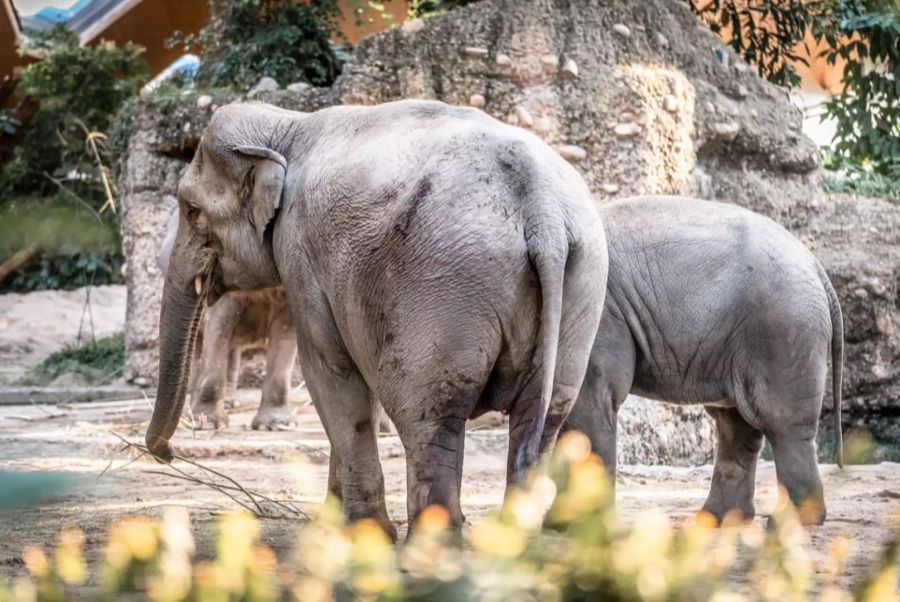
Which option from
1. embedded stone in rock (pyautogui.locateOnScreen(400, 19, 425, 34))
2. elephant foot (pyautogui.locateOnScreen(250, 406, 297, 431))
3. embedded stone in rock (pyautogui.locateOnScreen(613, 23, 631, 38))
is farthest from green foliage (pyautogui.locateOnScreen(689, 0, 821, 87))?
elephant foot (pyautogui.locateOnScreen(250, 406, 297, 431))

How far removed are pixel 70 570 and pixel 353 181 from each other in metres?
2.93

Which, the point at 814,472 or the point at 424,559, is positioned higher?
the point at 424,559

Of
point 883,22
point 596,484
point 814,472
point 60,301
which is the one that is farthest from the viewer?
point 60,301

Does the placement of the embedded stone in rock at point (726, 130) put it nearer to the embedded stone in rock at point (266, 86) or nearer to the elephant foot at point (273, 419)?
the embedded stone in rock at point (266, 86)

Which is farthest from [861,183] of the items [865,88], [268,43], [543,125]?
[268,43]

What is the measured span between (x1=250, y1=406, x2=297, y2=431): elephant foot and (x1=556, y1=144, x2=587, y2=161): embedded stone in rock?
9.14 ft

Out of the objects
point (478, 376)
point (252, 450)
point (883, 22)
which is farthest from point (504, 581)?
point (883, 22)

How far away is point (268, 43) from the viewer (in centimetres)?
1225

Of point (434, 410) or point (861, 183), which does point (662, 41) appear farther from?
point (434, 410)

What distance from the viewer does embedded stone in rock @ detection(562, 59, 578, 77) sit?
30.6 feet

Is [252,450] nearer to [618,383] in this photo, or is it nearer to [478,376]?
[618,383]

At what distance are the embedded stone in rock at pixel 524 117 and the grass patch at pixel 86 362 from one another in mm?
6354

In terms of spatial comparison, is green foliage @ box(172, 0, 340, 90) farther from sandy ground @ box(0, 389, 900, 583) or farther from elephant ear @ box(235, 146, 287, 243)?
elephant ear @ box(235, 146, 287, 243)

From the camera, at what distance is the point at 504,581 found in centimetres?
145
